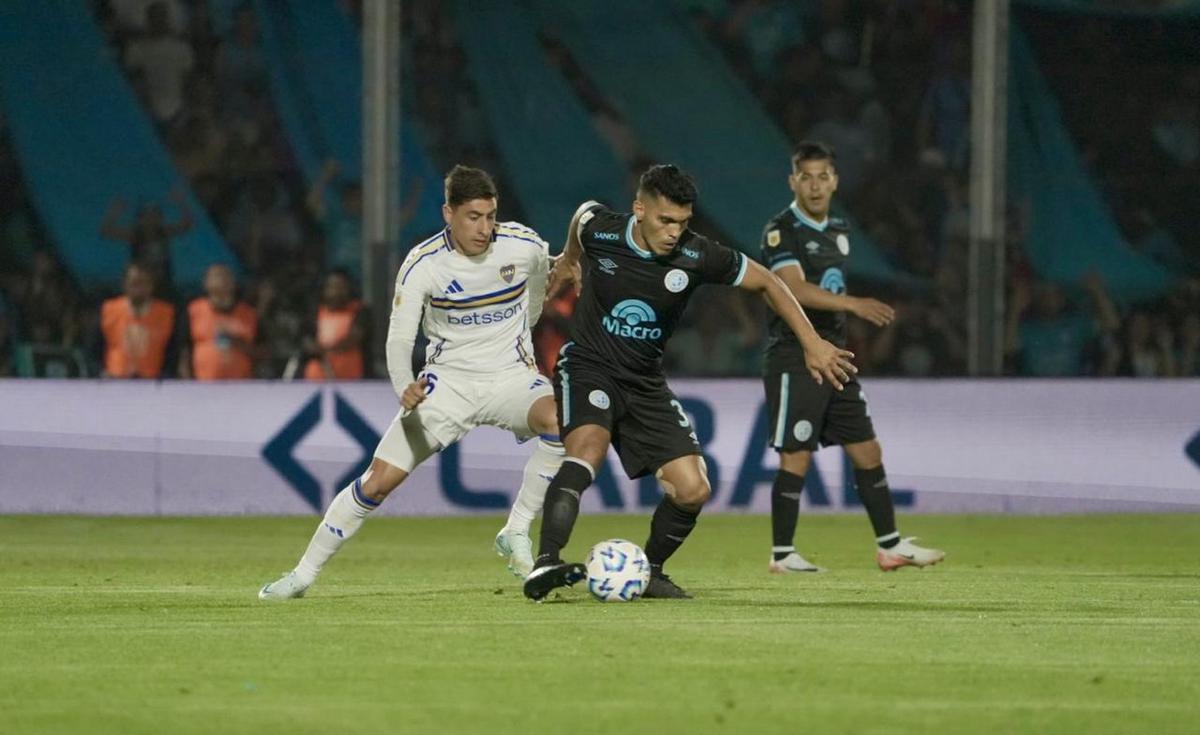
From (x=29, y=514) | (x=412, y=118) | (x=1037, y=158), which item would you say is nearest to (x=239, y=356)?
(x=29, y=514)

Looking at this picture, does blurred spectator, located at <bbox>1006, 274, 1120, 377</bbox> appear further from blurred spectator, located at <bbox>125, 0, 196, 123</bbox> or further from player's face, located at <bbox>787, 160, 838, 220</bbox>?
player's face, located at <bbox>787, 160, 838, 220</bbox>

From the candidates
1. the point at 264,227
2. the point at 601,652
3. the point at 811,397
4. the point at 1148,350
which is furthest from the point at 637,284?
the point at 264,227

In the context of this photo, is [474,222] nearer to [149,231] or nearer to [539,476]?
[539,476]

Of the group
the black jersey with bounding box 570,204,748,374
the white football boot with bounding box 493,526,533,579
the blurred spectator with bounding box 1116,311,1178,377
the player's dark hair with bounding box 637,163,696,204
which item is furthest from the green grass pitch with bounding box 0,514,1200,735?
the blurred spectator with bounding box 1116,311,1178,377

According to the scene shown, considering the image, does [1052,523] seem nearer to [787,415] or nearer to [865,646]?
[787,415]

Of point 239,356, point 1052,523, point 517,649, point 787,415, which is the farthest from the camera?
point 239,356

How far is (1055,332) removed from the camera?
18.5m

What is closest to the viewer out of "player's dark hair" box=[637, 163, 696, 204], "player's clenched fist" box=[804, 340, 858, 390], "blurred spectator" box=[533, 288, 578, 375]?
"player's clenched fist" box=[804, 340, 858, 390]

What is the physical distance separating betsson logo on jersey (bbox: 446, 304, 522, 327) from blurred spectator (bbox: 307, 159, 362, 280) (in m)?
10.6

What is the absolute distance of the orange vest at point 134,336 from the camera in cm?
1573

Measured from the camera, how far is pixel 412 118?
2023 cm

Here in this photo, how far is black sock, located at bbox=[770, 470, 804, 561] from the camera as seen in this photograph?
10.1m

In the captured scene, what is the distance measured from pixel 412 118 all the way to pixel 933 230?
5040 mm

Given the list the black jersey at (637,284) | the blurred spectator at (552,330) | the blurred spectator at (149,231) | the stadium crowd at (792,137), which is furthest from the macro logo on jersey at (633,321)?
the blurred spectator at (149,231)
